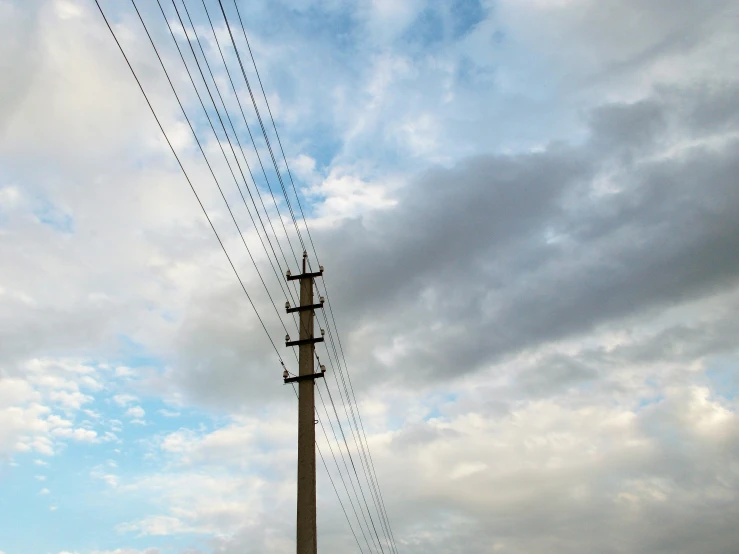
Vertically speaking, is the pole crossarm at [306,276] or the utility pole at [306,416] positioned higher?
the pole crossarm at [306,276]

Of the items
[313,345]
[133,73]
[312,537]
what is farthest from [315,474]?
[133,73]

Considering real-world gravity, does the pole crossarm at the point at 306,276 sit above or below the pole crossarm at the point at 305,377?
above

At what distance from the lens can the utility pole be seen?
20750 millimetres

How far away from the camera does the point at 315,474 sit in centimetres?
2172

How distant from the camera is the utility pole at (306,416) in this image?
2075 centimetres

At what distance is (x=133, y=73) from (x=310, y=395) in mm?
14620

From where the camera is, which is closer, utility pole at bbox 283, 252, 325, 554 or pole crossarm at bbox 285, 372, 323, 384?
utility pole at bbox 283, 252, 325, 554

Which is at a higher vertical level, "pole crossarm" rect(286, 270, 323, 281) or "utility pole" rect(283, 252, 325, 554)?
"pole crossarm" rect(286, 270, 323, 281)

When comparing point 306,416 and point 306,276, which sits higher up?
point 306,276

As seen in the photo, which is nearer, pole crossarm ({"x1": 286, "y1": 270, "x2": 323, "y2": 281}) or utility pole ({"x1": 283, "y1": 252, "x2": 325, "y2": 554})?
utility pole ({"x1": 283, "y1": 252, "x2": 325, "y2": 554})

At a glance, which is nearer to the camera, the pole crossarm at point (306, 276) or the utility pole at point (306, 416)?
the utility pole at point (306, 416)

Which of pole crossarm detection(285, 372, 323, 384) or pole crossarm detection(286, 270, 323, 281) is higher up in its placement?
pole crossarm detection(286, 270, 323, 281)

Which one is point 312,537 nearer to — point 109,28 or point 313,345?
point 313,345

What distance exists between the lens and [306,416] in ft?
75.1
